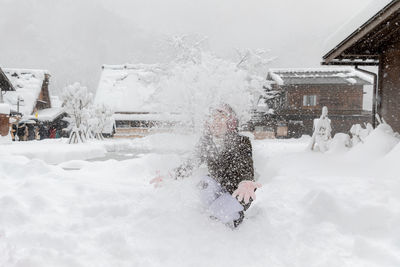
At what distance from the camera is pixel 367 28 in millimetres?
5367

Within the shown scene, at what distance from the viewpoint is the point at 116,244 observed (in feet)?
8.06

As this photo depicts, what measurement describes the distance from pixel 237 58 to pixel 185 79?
447 inches

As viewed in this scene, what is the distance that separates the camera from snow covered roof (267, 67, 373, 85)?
85.2ft

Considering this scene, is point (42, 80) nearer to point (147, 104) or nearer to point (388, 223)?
point (147, 104)

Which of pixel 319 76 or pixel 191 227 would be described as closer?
pixel 191 227

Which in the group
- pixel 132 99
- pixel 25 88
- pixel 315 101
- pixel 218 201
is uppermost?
pixel 25 88

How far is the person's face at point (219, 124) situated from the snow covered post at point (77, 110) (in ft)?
56.3

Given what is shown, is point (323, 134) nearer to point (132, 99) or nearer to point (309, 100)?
point (309, 100)

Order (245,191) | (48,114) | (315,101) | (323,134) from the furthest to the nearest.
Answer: (48,114)
(315,101)
(323,134)
(245,191)

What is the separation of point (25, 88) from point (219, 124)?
29.8 m

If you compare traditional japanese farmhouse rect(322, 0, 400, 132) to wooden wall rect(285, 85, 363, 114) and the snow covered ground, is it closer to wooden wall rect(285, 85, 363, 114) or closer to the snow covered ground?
the snow covered ground

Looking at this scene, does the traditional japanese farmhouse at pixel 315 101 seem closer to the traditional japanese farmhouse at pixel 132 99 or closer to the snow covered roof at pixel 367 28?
the traditional japanese farmhouse at pixel 132 99

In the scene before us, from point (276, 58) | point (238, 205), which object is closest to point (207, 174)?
point (238, 205)

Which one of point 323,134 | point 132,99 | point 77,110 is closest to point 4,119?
point 77,110
